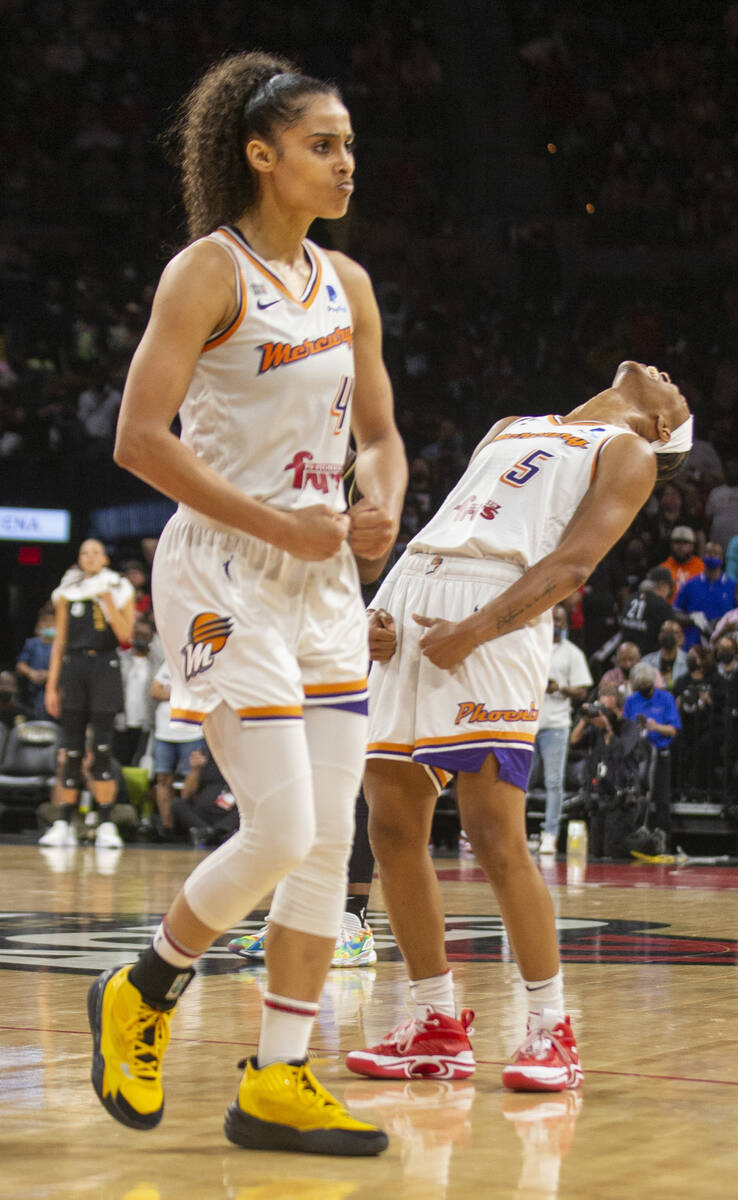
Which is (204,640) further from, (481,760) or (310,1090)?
(481,760)

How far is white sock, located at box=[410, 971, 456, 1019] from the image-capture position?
11.0ft

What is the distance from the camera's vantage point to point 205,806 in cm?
1120

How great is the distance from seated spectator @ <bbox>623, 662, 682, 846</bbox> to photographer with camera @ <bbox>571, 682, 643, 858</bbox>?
0.29 ft

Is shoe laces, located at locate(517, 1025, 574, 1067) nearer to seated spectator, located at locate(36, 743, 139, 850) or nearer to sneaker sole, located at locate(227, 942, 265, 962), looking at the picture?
sneaker sole, located at locate(227, 942, 265, 962)

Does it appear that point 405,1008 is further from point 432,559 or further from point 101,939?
point 101,939

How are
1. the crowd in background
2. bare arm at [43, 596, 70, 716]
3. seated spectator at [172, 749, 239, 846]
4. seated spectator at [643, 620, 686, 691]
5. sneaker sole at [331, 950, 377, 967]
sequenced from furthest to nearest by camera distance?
the crowd in background
seated spectator at [643, 620, 686, 691]
seated spectator at [172, 749, 239, 846]
bare arm at [43, 596, 70, 716]
sneaker sole at [331, 950, 377, 967]

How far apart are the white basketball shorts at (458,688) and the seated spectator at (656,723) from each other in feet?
24.6

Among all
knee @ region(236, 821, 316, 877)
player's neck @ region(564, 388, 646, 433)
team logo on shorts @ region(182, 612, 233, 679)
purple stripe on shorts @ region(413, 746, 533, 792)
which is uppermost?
player's neck @ region(564, 388, 646, 433)

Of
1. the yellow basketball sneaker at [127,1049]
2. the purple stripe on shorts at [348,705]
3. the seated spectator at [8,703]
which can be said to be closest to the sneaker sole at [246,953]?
the yellow basketball sneaker at [127,1049]

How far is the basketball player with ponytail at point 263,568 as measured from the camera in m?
2.57

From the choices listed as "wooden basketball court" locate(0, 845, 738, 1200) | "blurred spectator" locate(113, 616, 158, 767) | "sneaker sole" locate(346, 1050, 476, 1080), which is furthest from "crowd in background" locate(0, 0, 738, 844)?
"sneaker sole" locate(346, 1050, 476, 1080)

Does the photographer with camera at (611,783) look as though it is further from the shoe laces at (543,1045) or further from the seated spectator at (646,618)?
the shoe laces at (543,1045)

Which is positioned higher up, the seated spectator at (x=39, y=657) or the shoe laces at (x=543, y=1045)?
the seated spectator at (x=39, y=657)

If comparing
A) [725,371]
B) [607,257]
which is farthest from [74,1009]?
[607,257]
